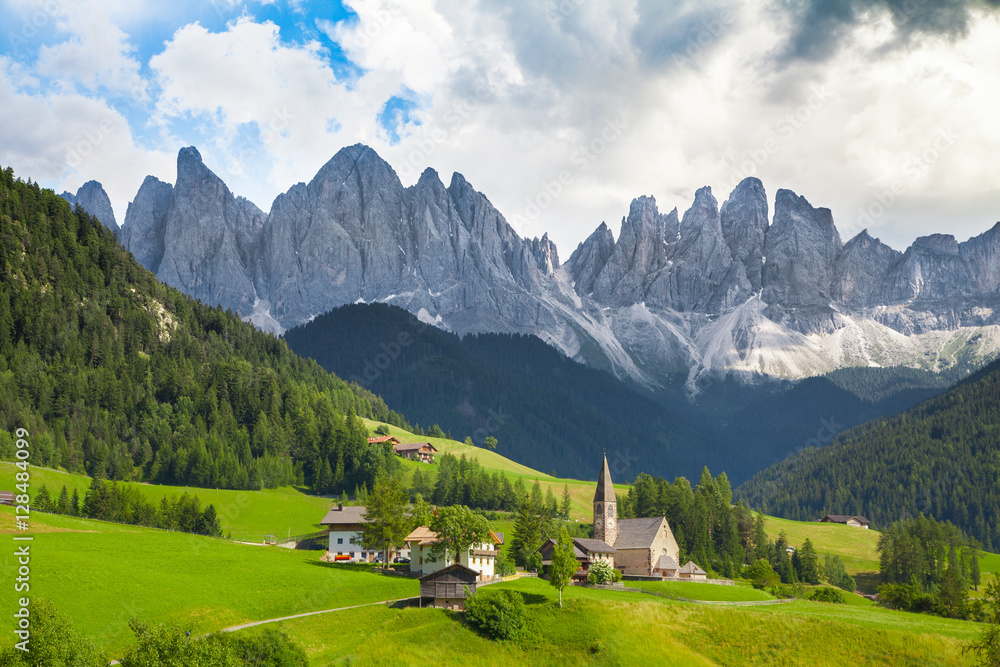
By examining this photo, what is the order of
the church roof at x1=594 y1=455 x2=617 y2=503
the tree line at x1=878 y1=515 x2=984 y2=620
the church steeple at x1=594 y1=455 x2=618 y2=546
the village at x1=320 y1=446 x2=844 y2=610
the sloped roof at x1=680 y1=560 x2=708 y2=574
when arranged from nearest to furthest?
the village at x1=320 y1=446 x2=844 y2=610 → the sloped roof at x1=680 y1=560 x2=708 y2=574 → the church steeple at x1=594 y1=455 x2=618 y2=546 → the church roof at x1=594 y1=455 x2=617 y2=503 → the tree line at x1=878 y1=515 x2=984 y2=620

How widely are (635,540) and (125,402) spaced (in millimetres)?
108929

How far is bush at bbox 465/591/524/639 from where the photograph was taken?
75750mm

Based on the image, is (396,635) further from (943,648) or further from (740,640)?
(943,648)

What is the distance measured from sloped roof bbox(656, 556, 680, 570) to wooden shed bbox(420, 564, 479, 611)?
176 feet

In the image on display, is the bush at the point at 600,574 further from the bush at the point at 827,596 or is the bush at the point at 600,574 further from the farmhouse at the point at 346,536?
the farmhouse at the point at 346,536

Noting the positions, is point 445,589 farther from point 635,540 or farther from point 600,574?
point 635,540

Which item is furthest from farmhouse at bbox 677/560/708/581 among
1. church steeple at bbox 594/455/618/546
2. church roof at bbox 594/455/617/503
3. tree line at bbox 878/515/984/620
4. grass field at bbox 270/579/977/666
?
grass field at bbox 270/579/977/666

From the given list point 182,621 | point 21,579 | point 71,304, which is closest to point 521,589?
point 182,621

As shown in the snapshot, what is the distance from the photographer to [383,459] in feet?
587

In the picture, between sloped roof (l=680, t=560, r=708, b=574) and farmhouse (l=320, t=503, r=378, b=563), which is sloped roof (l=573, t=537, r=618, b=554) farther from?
farmhouse (l=320, t=503, r=378, b=563)

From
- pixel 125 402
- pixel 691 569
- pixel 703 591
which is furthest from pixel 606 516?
pixel 125 402

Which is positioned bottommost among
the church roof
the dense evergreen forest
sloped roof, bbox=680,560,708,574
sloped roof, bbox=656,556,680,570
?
sloped roof, bbox=680,560,708,574

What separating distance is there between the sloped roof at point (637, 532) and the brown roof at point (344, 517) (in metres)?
42.2

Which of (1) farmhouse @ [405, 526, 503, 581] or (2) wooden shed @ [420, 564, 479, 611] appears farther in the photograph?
(1) farmhouse @ [405, 526, 503, 581]
